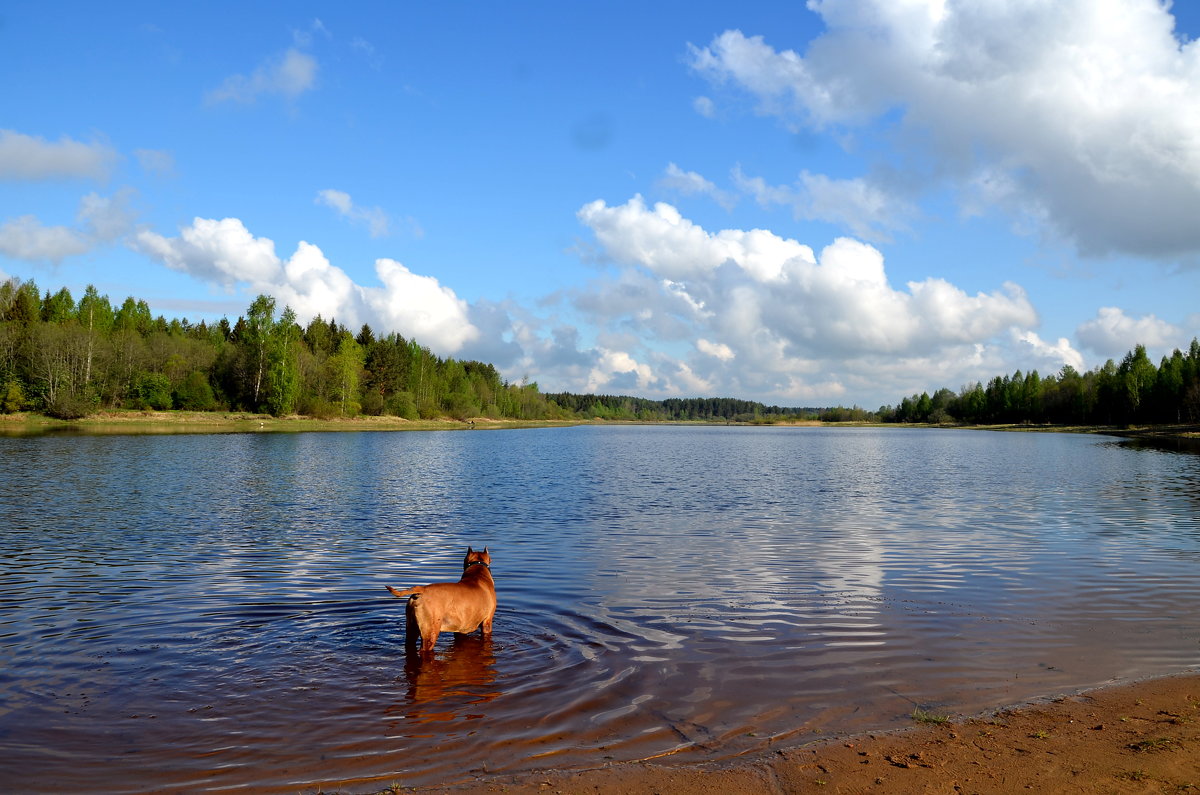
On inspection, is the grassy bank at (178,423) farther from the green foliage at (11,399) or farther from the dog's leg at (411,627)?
the dog's leg at (411,627)

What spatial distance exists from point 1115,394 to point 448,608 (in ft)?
572

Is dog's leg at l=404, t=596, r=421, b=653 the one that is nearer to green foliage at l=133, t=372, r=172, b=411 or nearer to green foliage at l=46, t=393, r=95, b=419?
green foliage at l=46, t=393, r=95, b=419

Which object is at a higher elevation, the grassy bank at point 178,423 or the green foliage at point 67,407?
the green foliage at point 67,407

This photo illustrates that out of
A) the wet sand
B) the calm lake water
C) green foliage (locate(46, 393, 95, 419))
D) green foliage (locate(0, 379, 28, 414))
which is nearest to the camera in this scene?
the wet sand

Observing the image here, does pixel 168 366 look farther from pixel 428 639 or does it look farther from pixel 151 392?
pixel 428 639

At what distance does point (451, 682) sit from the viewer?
29.8ft

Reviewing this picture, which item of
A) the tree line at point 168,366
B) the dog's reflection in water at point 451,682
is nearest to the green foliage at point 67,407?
the tree line at point 168,366

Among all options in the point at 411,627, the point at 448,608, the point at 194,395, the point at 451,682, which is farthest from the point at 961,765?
the point at 194,395

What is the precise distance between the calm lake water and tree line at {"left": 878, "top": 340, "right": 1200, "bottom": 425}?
12794 centimetres

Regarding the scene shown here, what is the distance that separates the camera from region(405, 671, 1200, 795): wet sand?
6.25 m

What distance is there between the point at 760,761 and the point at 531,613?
6560 millimetres

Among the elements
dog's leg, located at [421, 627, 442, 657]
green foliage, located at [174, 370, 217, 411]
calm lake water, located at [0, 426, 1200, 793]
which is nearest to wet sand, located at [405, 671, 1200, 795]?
calm lake water, located at [0, 426, 1200, 793]

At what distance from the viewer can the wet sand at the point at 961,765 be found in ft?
20.5

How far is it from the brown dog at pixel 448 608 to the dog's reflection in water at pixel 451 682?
9.6 inches
